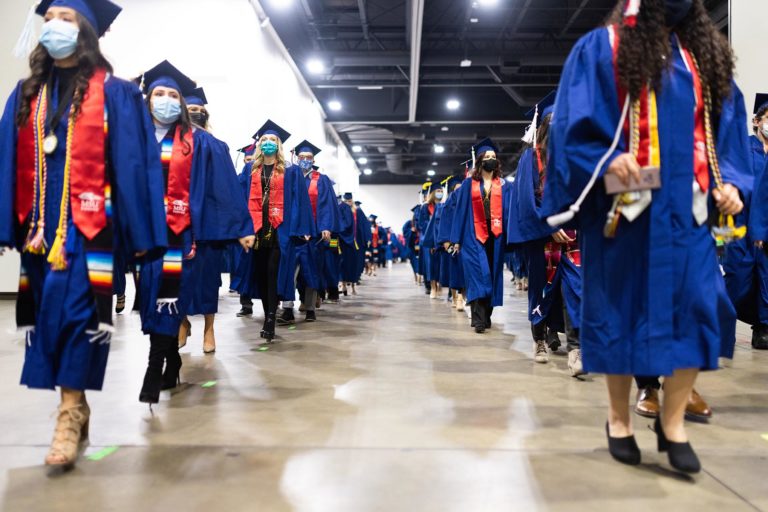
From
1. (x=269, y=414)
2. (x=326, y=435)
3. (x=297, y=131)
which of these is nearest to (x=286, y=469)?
(x=326, y=435)

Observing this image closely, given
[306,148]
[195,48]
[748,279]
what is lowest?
[748,279]

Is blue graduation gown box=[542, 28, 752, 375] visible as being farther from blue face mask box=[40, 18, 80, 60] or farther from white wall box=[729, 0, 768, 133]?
white wall box=[729, 0, 768, 133]

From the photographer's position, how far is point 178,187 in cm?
335

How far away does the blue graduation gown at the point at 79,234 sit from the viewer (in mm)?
2080

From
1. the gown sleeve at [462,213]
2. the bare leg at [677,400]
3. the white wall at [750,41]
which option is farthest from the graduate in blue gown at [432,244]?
the bare leg at [677,400]

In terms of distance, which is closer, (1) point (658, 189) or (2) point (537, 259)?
(1) point (658, 189)

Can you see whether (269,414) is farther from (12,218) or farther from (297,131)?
(297,131)

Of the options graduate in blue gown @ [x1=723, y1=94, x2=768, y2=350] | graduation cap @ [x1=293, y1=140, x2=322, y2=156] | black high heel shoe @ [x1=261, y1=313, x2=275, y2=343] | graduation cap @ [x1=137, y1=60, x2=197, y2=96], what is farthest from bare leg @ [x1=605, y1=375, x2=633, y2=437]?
graduation cap @ [x1=293, y1=140, x2=322, y2=156]

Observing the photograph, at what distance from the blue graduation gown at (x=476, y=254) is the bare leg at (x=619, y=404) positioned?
3.32 m

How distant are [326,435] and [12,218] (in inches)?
54.5

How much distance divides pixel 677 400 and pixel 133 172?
6.58ft

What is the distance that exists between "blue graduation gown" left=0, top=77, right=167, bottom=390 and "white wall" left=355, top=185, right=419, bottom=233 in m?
31.5

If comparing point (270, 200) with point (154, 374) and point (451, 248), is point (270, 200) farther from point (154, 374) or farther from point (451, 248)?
point (154, 374)

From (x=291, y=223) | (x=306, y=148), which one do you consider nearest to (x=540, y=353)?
(x=291, y=223)
